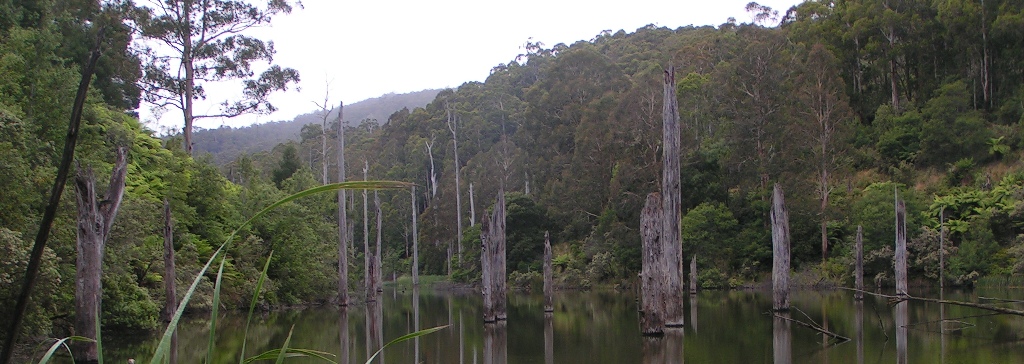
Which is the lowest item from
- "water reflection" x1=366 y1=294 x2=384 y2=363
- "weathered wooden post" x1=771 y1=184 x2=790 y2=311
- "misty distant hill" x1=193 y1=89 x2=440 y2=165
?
"water reflection" x1=366 y1=294 x2=384 y2=363

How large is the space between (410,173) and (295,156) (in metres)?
22.0

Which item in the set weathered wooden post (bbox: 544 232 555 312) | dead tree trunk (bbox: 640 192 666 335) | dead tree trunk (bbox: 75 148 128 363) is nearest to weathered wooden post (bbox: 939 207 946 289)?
weathered wooden post (bbox: 544 232 555 312)

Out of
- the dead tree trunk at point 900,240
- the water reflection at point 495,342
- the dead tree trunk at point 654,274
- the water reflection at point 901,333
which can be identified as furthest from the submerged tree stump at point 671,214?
the dead tree trunk at point 900,240

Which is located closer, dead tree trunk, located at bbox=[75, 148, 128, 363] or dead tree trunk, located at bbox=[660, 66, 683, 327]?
dead tree trunk, located at bbox=[75, 148, 128, 363]

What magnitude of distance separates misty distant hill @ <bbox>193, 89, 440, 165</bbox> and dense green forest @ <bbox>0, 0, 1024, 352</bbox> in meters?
16.6

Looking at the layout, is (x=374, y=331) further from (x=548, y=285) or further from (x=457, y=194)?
(x=457, y=194)

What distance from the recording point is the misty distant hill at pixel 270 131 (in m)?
93.4

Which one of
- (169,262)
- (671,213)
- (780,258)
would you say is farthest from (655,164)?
(169,262)

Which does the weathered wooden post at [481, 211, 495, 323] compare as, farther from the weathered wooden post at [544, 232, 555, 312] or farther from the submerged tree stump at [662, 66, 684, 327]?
the submerged tree stump at [662, 66, 684, 327]

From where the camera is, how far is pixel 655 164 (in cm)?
3769

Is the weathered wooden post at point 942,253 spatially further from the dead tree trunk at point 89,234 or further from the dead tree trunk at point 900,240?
the dead tree trunk at point 89,234

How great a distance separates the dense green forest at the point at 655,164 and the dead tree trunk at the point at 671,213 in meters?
9.76

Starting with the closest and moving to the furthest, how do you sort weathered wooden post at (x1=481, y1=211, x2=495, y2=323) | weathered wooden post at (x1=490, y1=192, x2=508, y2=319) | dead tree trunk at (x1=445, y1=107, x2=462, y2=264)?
weathered wooden post at (x1=481, y1=211, x2=495, y2=323)
weathered wooden post at (x1=490, y1=192, x2=508, y2=319)
dead tree trunk at (x1=445, y1=107, x2=462, y2=264)

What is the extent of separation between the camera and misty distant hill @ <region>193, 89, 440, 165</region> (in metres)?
93.4
